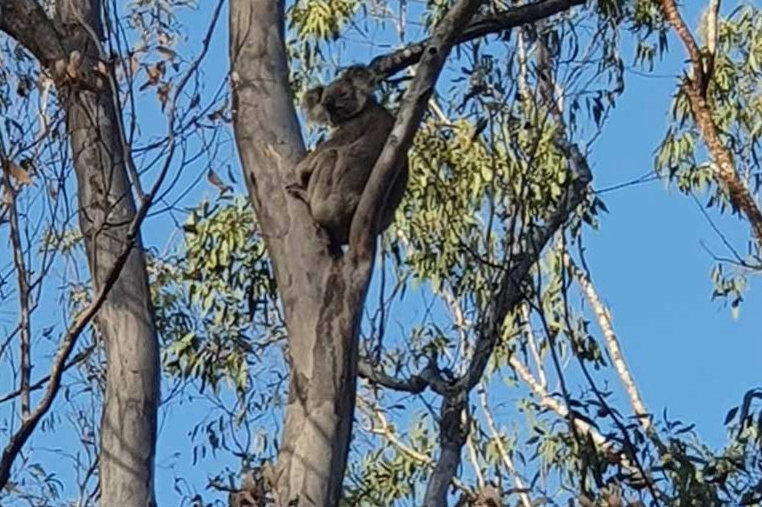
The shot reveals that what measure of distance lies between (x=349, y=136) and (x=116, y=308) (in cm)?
125

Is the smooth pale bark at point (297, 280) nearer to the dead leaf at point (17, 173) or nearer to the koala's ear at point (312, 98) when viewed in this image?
the dead leaf at point (17, 173)

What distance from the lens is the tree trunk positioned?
4512 millimetres

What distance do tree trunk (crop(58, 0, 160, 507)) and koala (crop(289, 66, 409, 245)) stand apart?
1.92 feet

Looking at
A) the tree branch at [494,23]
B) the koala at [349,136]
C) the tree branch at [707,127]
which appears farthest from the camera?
the tree branch at [494,23]

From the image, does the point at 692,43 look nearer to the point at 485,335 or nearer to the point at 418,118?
the point at 418,118

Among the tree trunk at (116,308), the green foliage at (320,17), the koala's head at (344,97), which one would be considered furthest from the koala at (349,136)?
the green foliage at (320,17)

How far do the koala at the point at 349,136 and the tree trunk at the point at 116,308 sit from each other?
0.59m

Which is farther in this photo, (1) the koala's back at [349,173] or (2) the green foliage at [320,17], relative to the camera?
(2) the green foliage at [320,17]

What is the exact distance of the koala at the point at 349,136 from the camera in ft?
16.2

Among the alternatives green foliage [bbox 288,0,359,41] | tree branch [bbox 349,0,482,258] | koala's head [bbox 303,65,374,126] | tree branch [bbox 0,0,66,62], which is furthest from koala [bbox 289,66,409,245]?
green foliage [bbox 288,0,359,41]

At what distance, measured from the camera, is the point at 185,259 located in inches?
350

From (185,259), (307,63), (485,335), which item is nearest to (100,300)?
(485,335)

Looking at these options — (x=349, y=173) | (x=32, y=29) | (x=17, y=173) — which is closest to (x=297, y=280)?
(x=17, y=173)

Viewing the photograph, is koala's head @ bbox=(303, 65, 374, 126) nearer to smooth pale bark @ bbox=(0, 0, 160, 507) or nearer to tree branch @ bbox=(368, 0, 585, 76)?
tree branch @ bbox=(368, 0, 585, 76)
